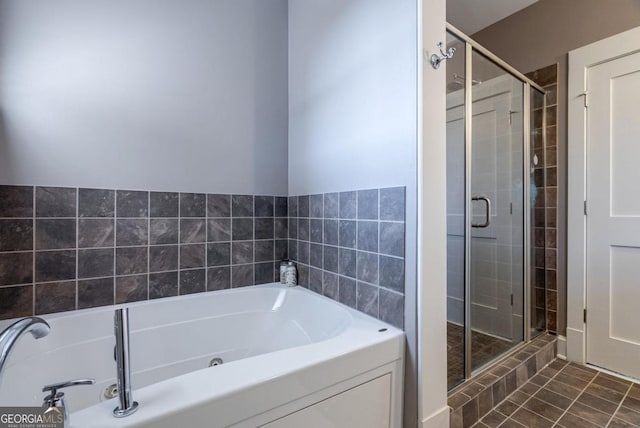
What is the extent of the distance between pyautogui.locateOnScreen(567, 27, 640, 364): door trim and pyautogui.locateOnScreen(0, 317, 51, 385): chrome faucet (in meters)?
2.82

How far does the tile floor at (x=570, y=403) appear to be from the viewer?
4.57 ft

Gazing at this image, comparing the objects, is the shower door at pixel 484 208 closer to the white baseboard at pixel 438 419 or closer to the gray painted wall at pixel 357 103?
the white baseboard at pixel 438 419

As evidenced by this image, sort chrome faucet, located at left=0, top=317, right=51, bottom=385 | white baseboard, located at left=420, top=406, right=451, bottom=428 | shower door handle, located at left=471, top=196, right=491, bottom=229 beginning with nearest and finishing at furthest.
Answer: chrome faucet, located at left=0, top=317, right=51, bottom=385
white baseboard, located at left=420, top=406, right=451, bottom=428
shower door handle, located at left=471, top=196, right=491, bottom=229

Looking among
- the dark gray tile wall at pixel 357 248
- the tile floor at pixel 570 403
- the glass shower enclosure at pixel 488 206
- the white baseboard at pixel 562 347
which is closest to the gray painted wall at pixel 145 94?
the dark gray tile wall at pixel 357 248

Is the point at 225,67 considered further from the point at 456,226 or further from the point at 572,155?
the point at 572,155

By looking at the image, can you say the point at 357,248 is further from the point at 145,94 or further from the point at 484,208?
the point at 145,94

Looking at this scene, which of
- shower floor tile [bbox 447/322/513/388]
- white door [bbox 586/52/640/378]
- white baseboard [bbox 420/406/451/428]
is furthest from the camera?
white door [bbox 586/52/640/378]

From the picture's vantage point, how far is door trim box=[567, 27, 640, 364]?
6.42 ft

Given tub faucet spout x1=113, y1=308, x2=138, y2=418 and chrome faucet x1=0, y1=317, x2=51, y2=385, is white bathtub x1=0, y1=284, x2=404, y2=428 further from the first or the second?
chrome faucet x1=0, y1=317, x2=51, y2=385

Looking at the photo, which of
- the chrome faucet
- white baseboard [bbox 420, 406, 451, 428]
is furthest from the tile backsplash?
the chrome faucet

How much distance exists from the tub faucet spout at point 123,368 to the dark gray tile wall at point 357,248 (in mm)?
964

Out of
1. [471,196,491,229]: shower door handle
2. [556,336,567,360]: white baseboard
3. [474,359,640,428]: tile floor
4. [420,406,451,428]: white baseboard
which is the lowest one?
[474,359,640,428]: tile floor

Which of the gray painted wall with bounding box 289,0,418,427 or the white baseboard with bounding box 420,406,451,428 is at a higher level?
the gray painted wall with bounding box 289,0,418,427

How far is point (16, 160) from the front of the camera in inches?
50.6
